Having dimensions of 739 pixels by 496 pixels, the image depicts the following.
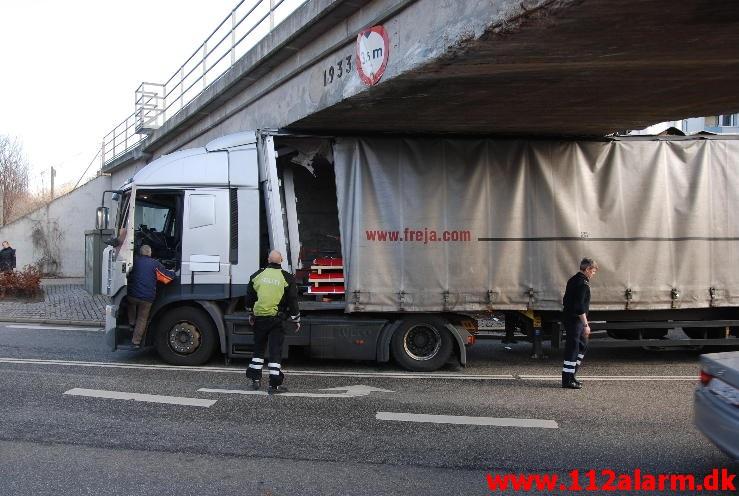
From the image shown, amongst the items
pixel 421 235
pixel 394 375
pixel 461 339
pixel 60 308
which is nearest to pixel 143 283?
pixel 394 375

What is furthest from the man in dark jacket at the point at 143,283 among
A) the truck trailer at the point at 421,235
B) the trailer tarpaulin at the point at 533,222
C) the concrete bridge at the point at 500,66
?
the concrete bridge at the point at 500,66

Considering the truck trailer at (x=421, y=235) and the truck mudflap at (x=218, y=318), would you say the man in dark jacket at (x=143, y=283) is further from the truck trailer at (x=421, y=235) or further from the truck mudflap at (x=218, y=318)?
the truck mudflap at (x=218, y=318)

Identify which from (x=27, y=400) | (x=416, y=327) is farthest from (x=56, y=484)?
(x=416, y=327)

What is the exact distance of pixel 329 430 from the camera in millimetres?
5758

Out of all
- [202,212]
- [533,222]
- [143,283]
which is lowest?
[143,283]

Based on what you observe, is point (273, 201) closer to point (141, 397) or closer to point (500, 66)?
point (141, 397)

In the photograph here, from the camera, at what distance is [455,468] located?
4.82 meters

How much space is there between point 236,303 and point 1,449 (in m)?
3.80

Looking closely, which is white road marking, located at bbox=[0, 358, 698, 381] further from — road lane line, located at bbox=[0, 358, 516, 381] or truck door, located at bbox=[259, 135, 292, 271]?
truck door, located at bbox=[259, 135, 292, 271]

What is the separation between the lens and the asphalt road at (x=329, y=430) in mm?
4543

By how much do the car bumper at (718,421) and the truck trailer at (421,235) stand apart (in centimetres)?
399

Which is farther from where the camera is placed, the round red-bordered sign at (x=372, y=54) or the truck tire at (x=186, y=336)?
the truck tire at (x=186, y=336)

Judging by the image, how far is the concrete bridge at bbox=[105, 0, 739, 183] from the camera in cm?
477

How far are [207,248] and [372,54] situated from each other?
3.41 meters
